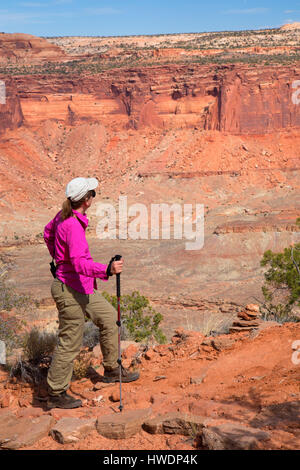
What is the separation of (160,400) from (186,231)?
28.1 metres

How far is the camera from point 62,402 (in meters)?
5.02

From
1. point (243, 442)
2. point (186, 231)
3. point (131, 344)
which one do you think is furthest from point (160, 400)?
point (186, 231)

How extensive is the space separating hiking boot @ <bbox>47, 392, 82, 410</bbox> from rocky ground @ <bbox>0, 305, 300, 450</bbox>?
81 millimetres

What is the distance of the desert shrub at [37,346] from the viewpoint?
249 inches

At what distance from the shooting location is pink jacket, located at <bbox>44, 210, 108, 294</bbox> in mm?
4773

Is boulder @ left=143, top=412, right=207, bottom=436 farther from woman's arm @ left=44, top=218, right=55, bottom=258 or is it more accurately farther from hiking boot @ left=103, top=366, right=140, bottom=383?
woman's arm @ left=44, top=218, right=55, bottom=258

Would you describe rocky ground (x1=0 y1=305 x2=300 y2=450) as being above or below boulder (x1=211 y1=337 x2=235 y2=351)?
below

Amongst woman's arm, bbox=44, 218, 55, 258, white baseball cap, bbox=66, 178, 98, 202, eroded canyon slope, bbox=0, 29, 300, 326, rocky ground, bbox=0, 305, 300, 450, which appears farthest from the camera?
eroded canyon slope, bbox=0, 29, 300, 326

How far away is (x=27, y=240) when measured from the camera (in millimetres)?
32094

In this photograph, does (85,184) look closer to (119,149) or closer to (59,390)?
(59,390)

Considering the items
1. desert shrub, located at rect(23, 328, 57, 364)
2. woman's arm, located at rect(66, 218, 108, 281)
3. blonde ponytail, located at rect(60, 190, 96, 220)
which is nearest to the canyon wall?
desert shrub, located at rect(23, 328, 57, 364)

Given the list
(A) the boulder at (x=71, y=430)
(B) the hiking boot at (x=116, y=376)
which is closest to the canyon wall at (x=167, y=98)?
(B) the hiking boot at (x=116, y=376)

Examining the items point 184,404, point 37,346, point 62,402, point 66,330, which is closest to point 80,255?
point 66,330

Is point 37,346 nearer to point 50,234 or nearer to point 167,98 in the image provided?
point 50,234
